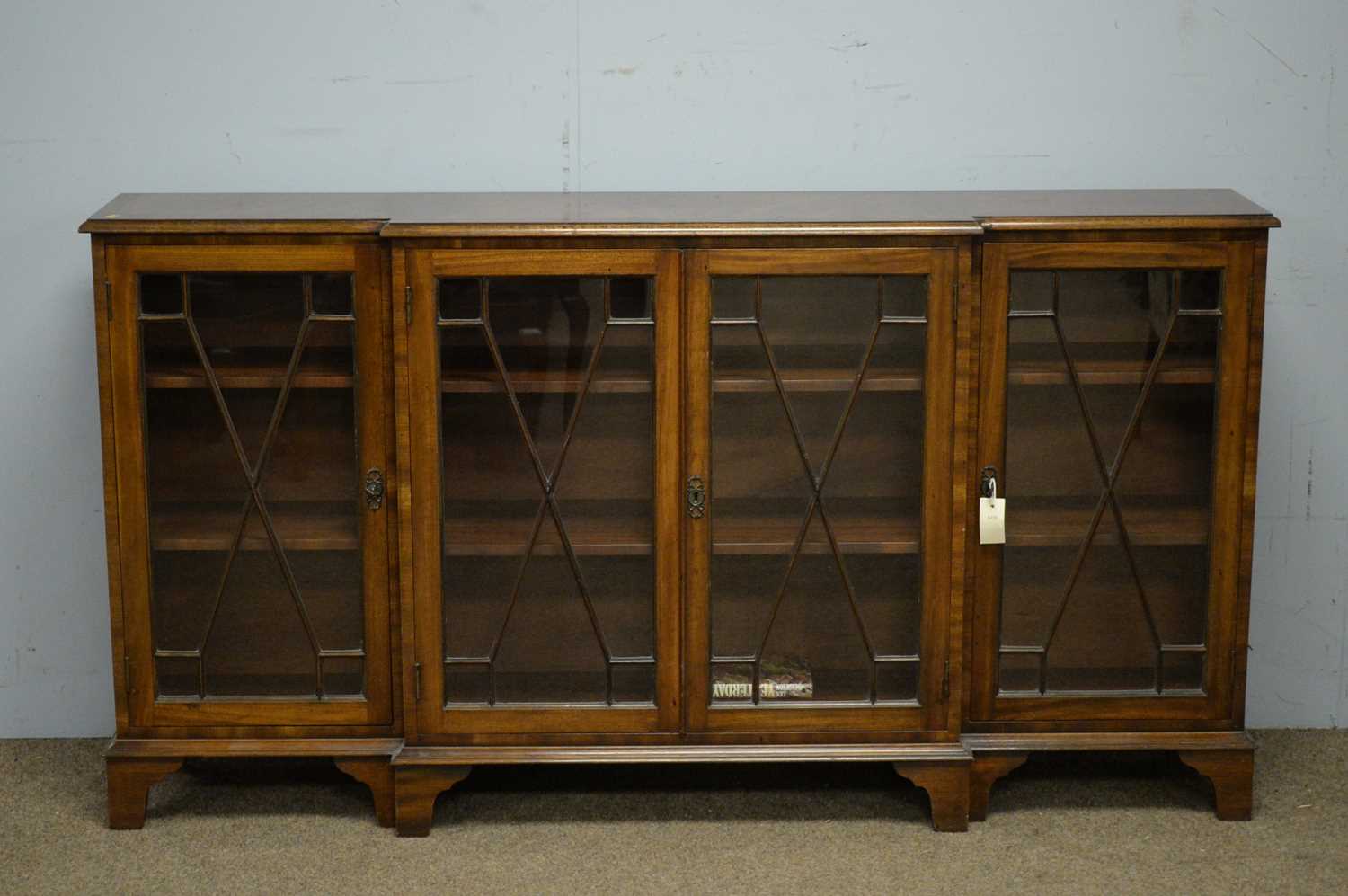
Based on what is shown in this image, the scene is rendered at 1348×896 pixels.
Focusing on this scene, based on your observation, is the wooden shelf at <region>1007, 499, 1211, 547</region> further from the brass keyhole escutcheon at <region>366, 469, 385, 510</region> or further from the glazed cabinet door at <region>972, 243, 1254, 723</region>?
the brass keyhole escutcheon at <region>366, 469, 385, 510</region>

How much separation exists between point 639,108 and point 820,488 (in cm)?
77

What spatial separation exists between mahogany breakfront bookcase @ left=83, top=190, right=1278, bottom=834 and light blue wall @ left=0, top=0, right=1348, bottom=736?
0.84 feet

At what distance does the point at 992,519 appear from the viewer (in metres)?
2.27

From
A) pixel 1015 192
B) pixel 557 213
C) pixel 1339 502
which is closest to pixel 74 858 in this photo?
pixel 557 213

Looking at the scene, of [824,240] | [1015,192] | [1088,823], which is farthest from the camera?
[1015,192]

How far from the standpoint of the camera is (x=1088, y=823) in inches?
92.0

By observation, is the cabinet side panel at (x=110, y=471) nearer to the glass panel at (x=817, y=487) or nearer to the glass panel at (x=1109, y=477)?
the glass panel at (x=817, y=487)

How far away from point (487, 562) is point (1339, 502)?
1548 mm

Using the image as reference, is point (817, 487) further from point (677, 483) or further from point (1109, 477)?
point (1109, 477)

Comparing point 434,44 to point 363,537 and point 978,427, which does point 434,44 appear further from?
point 978,427

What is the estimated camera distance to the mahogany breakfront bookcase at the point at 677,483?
2225 mm

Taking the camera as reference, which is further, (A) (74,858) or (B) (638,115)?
(B) (638,115)

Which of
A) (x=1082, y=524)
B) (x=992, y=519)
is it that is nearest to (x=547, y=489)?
(x=992, y=519)

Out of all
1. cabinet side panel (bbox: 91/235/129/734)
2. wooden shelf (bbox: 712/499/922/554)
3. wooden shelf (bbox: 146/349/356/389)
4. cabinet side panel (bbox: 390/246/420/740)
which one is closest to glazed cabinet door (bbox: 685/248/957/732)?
wooden shelf (bbox: 712/499/922/554)
